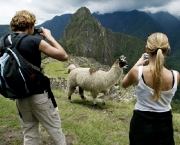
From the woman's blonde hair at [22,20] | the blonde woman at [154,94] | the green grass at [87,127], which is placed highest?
the woman's blonde hair at [22,20]

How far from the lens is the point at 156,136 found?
143 inches

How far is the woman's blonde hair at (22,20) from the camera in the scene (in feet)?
13.5

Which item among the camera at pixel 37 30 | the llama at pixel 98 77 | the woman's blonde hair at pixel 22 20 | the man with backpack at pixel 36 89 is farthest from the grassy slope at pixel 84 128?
the woman's blonde hair at pixel 22 20

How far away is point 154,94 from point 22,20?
2.48m

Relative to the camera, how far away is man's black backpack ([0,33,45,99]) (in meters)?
3.95

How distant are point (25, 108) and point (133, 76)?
2.07 metres

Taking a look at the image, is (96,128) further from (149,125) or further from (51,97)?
(149,125)

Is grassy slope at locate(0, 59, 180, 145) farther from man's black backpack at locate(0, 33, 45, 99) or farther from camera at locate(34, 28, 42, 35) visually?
camera at locate(34, 28, 42, 35)

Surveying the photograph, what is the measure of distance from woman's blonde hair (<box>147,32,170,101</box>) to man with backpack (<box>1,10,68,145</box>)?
1.44 metres

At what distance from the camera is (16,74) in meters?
3.94

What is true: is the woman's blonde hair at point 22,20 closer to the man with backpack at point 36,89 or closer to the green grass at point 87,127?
the man with backpack at point 36,89

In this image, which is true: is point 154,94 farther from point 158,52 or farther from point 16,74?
point 16,74

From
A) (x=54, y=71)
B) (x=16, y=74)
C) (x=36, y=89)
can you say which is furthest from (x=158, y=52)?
(x=54, y=71)

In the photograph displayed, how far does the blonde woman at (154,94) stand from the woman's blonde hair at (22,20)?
192cm
